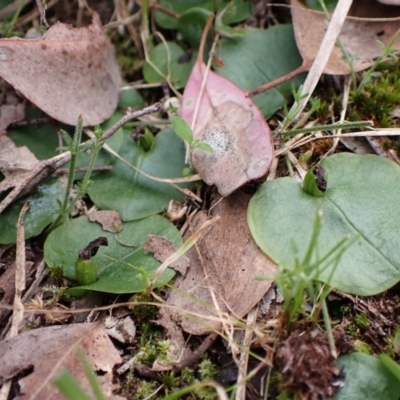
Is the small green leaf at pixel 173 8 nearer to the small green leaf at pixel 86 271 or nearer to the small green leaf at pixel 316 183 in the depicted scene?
the small green leaf at pixel 316 183

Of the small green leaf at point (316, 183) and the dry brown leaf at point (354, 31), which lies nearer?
the small green leaf at point (316, 183)

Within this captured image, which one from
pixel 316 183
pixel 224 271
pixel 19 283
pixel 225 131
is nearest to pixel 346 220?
pixel 316 183

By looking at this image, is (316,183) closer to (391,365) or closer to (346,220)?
(346,220)

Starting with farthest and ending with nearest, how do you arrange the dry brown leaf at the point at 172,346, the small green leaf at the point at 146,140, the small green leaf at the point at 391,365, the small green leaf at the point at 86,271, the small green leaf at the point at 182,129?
the small green leaf at the point at 146,140 → the small green leaf at the point at 182,129 → the small green leaf at the point at 86,271 → the dry brown leaf at the point at 172,346 → the small green leaf at the point at 391,365

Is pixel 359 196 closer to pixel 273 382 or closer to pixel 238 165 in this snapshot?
pixel 238 165

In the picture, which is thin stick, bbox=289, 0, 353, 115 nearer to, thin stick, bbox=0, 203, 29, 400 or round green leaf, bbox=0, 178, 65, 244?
round green leaf, bbox=0, 178, 65, 244

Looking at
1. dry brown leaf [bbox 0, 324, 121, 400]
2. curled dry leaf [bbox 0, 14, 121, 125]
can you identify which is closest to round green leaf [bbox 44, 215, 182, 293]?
dry brown leaf [bbox 0, 324, 121, 400]

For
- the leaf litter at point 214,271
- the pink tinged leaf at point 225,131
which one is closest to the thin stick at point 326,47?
the pink tinged leaf at point 225,131
